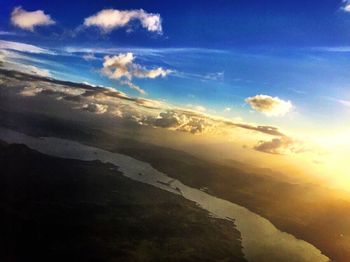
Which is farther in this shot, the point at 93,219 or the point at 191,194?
the point at 191,194

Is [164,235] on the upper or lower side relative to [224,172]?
lower

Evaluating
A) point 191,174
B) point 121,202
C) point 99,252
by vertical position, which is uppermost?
point 191,174

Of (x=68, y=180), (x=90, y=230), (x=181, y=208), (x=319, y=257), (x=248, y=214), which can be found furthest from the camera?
(x=248, y=214)

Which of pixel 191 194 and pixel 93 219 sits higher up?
pixel 191 194

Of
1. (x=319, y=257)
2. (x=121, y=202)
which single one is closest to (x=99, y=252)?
(x=121, y=202)

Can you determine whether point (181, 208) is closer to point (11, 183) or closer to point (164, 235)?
point (164, 235)

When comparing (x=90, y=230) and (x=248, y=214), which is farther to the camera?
(x=248, y=214)

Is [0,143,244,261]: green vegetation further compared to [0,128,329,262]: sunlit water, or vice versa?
[0,128,329,262]: sunlit water

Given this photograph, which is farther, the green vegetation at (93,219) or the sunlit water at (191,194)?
the sunlit water at (191,194)
